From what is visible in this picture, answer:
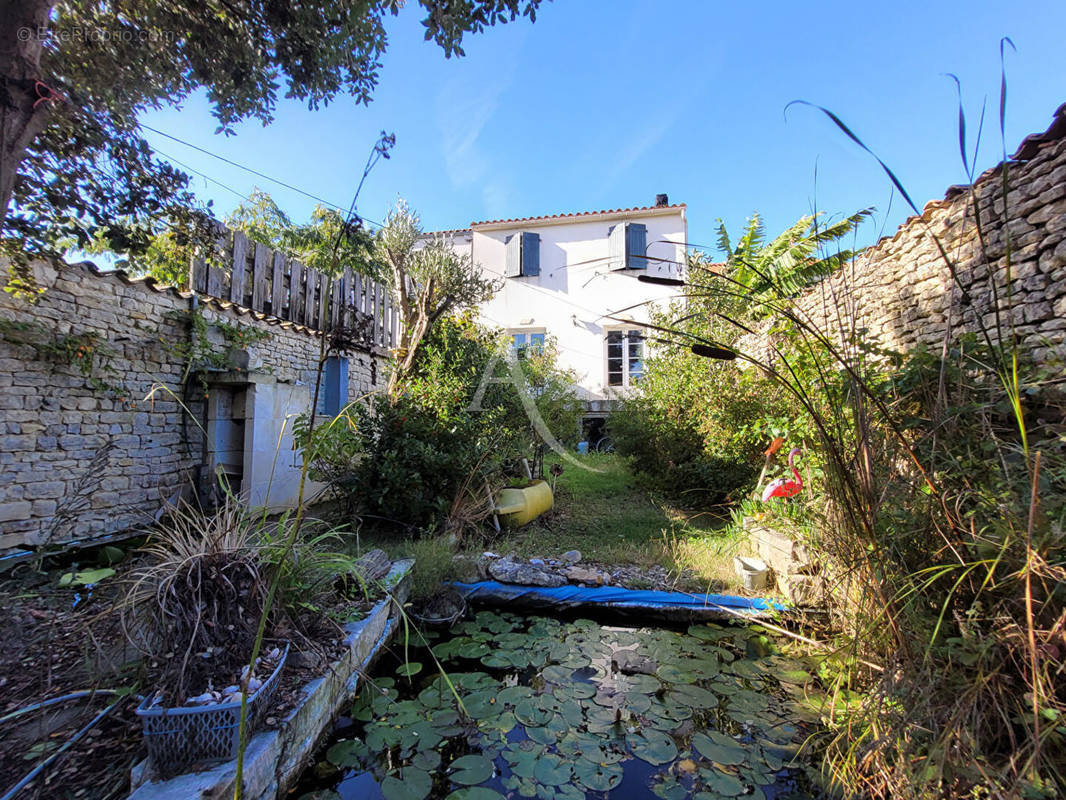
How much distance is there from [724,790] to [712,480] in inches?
174

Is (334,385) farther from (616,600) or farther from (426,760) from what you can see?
(426,760)

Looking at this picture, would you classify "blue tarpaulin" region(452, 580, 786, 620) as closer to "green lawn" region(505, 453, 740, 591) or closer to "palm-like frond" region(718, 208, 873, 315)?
"green lawn" region(505, 453, 740, 591)

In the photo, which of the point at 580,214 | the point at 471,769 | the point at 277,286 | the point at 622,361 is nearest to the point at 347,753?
the point at 471,769

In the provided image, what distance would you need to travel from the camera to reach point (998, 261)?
110 inches

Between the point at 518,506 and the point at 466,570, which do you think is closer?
the point at 466,570

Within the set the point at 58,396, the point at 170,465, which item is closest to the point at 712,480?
the point at 170,465

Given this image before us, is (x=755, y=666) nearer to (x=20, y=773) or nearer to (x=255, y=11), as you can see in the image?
(x=20, y=773)

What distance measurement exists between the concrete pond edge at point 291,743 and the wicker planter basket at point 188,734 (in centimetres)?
6

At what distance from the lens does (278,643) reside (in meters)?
2.17

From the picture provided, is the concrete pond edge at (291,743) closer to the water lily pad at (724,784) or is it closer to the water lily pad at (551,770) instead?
the water lily pad at (551,770)

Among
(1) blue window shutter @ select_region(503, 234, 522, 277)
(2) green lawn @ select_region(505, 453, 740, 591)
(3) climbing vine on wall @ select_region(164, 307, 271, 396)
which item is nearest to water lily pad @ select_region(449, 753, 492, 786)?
(2) green lawn @ select_region(505, 453, 740, 591)

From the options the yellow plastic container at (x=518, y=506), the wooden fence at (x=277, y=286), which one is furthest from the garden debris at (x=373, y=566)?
the wooden fence at (x=277, y=286)

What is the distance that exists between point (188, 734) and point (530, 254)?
12395 mm

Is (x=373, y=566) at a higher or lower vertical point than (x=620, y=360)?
lower
